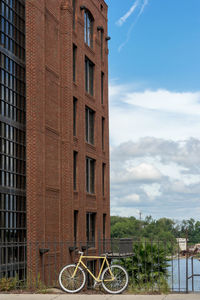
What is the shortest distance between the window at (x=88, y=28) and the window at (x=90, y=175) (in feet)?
29.3

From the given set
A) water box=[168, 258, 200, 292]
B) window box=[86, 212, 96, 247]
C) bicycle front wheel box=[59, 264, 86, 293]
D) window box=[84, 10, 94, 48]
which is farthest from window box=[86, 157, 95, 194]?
bicycle front wheel box=[59, 264, 86, 293]

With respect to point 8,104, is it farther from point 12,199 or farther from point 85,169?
point 85,169

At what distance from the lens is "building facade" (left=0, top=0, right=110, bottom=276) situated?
1001 inches

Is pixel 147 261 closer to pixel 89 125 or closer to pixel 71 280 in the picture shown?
pixel 89 125

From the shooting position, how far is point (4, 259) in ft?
77.7

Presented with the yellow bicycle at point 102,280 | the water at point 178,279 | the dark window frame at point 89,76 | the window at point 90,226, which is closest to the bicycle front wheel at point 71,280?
the yellow bicycle at point 102,280

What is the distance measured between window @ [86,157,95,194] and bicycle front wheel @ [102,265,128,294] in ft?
74.5

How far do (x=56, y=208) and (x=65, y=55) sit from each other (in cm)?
952

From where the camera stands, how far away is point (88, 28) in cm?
4069

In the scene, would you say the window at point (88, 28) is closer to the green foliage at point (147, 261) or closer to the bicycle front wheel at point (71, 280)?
the green foliage at point (147, 261)

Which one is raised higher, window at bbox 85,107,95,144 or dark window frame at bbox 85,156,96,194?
window at bbox 85,107,95,144
